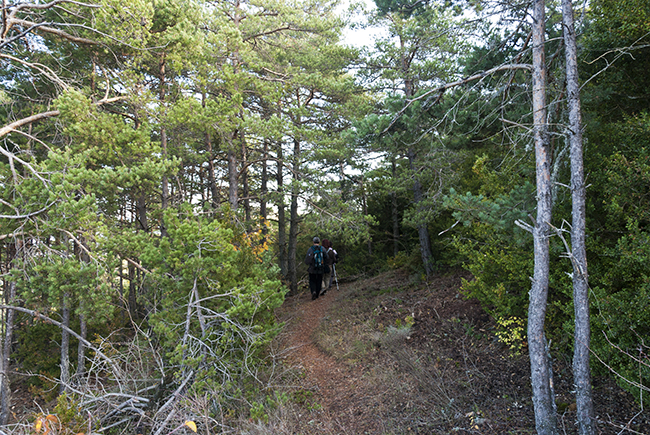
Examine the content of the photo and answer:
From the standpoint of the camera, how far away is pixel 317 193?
11195 mm

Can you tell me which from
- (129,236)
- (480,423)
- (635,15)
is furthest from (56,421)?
(635,15)

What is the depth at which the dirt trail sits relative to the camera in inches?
197

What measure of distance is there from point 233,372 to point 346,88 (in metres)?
8.31

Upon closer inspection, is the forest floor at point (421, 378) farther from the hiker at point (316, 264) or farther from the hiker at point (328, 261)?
the hiker at point (328, 261)

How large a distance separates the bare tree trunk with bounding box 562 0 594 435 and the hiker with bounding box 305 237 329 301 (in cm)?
784

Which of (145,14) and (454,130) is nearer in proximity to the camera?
(454,130)

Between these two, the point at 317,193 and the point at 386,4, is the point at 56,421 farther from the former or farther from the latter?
the point at 386,4

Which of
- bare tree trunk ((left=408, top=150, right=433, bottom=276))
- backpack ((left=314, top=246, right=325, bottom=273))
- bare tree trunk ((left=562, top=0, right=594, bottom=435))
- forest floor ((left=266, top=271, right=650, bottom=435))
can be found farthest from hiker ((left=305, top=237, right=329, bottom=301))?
bare tree trunk ((left=562, top=0, right=594, bottom=435))

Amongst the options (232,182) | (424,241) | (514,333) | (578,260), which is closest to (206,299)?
(514,333)

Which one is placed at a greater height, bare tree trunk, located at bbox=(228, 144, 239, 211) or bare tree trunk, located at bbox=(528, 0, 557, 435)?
bare tree trunk, located at bbox=(228, 144, 239, 211)

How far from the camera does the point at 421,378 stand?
5.45 m

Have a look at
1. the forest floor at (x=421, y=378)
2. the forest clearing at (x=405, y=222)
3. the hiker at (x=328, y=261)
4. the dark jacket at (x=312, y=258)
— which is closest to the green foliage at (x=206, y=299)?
the forest clearing at (x=405, y=222)

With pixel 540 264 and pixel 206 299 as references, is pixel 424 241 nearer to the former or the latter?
pixel 540 264

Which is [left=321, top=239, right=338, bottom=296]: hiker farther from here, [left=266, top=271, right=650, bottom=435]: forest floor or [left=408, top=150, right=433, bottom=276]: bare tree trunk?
[left=408, top=150, right=433, bottom=276]: bare tree trunk
